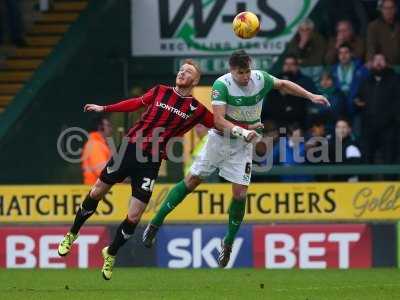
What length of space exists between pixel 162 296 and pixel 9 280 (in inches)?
111

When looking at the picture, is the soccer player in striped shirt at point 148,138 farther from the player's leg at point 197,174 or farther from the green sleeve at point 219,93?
the player's leg at point 197,174

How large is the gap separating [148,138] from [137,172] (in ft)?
1.25

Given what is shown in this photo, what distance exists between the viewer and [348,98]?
798 inches

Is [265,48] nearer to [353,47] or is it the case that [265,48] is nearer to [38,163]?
A: [353,47]

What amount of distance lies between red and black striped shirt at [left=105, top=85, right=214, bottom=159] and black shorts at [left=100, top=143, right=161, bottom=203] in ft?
0.37

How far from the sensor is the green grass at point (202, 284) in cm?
1438

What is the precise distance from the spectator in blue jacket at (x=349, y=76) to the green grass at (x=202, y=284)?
330cm

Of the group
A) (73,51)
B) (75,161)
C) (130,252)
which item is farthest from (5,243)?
(73,51)

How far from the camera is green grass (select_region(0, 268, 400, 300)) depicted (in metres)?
14.4

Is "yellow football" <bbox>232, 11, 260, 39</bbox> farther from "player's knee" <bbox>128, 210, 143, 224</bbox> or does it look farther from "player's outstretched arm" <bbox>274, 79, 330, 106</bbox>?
"player's knee" <bbox>128, 210, 143, 224</bbox>

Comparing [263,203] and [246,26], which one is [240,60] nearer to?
[246,26]

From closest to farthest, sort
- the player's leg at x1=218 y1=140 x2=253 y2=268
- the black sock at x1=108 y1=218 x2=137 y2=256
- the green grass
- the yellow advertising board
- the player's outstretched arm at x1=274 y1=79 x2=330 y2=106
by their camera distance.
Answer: the green grass < the player's outstretched arm at x1=274 y1=79 x2=330 y2=106 < the black sock at x1=108 y1=218 x2=137 y2=256 < the player's leg at x1=218 y1=140 x2=253 y2=268 < the yellow advertising board

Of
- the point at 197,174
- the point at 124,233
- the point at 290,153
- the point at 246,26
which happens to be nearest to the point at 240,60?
the point at 246,26

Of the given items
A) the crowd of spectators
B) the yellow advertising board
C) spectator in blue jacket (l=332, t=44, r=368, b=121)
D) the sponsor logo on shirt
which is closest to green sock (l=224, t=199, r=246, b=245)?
the sponsor logo on shirt
